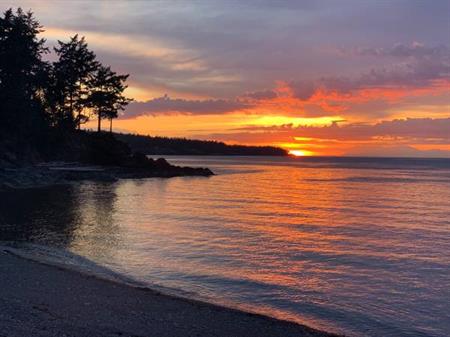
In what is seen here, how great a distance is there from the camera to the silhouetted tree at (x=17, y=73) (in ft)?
204

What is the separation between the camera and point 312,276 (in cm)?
1778

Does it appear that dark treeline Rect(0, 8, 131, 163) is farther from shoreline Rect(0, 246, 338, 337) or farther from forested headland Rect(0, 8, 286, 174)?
shoreline Rect(0, 246, 338, 337)

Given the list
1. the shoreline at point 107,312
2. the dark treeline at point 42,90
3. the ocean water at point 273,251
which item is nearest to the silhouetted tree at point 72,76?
the dark treeline at point 42,90

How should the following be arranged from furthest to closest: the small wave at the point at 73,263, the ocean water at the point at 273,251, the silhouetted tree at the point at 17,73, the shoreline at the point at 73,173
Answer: the silhouetted tree at the point at 17,73, the shoreline at the point at 73,173, the small wave at the point at 73,263, the ocean water at the point at 273,251

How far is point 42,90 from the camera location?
78.3 metres

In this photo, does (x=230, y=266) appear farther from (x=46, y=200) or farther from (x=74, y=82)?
(x=74, y=82)

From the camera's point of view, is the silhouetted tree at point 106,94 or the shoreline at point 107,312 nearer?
the shoreline at point 107,312

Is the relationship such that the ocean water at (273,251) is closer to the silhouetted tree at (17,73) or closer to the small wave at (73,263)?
the small wave at (73,263)

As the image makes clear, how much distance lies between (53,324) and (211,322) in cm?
358

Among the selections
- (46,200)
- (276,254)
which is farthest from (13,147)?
(276,254)

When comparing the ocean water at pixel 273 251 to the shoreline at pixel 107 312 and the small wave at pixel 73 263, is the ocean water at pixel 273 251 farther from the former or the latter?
the shoreline at pixel 107 312

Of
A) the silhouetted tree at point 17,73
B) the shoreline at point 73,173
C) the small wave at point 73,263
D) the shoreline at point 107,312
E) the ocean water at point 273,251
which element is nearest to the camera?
the shoreline at point 107,312

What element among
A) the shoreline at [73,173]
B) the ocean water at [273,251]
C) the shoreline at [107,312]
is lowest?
the ocean water at [273,251]

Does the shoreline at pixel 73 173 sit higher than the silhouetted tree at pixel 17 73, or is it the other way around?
the silhouetted tree at pixel 17 73
